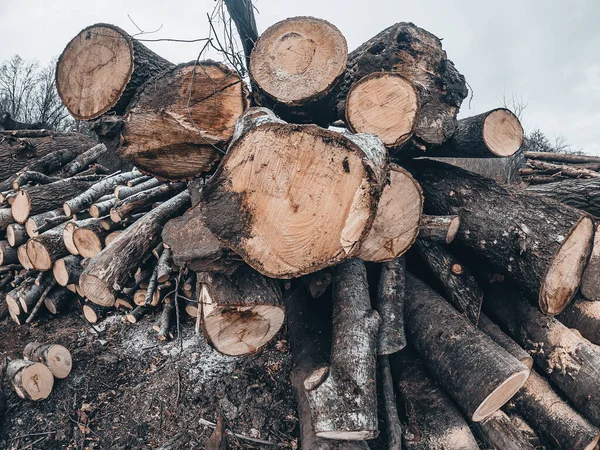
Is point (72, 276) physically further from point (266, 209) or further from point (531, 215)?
point (531, 215)

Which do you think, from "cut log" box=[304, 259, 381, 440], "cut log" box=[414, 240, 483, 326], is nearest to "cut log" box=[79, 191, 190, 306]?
"cut log" box=[304, 259, 381, 440]

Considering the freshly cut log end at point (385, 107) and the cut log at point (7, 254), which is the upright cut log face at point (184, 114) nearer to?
the freshly cut log end at point (385, 107)

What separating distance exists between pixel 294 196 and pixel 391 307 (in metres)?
1.38

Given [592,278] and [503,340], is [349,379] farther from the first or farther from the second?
[592,278]

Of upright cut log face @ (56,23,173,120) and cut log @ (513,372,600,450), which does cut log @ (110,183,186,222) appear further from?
cut log @ (513,372,600,450)

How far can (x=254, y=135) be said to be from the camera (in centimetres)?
170

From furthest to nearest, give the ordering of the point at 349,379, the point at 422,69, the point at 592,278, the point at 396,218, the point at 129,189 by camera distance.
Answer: the point at 129,189 < the point at 422,69 < the point at 592,278 < the point at 396,218 < the point at 349,379

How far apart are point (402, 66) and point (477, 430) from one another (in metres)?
2.83

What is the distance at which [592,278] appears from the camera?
279 cm

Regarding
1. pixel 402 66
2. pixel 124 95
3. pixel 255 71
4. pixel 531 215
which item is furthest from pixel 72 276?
pixel 531 215

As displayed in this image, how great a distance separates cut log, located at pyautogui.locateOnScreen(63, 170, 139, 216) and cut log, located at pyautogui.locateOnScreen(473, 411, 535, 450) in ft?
15.0

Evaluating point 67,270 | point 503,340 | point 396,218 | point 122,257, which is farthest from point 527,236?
point 67,270

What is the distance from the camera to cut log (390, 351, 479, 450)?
2.13m

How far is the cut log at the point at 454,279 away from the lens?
271cm
